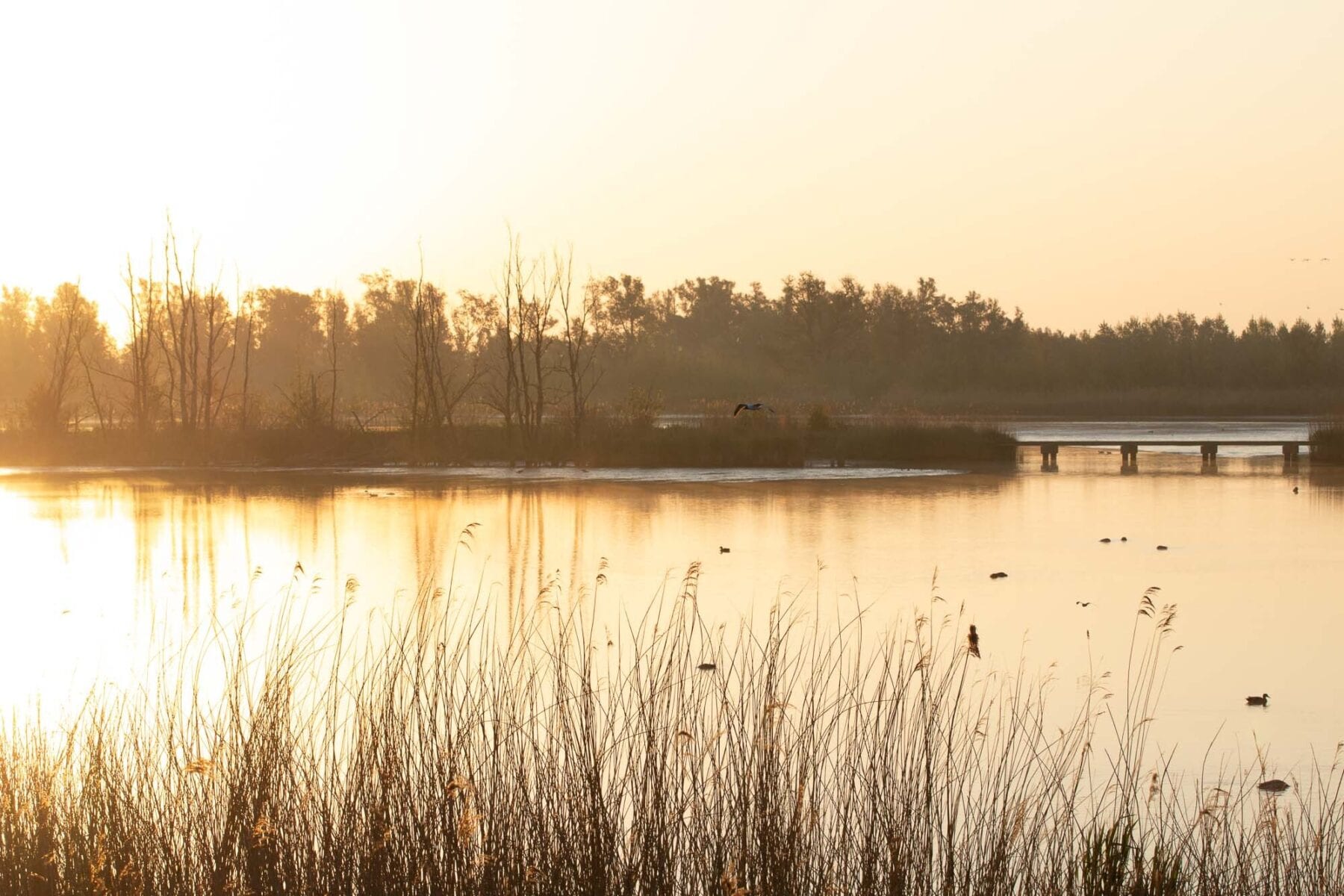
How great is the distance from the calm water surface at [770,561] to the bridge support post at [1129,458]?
3.28 meters

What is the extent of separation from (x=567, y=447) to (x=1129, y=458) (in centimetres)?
1112

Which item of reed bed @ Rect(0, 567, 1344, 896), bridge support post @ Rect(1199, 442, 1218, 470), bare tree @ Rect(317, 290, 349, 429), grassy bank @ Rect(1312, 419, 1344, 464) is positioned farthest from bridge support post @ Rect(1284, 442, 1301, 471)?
bare tree @ Rect(317, 290, 349, 429)

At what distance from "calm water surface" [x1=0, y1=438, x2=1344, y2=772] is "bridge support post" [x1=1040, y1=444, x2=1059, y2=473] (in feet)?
9.76

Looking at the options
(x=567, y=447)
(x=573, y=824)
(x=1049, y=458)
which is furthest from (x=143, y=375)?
(x=573, y=824)

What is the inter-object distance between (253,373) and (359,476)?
53915mm

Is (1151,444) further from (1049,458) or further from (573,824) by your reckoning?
(573,824)

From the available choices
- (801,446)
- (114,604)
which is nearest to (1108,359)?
(801,446)

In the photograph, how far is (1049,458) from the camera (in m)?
27.1

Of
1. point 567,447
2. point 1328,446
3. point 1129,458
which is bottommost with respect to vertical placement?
point 1129,458

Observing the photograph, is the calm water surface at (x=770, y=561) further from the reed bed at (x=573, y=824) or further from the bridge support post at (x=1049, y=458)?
the bridge support post at (x=1049, y=458)

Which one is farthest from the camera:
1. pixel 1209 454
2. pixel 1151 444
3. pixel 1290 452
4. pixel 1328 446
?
pixel 1151 444

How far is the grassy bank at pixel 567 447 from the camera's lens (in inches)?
1015

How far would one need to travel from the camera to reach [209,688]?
22.5 feet

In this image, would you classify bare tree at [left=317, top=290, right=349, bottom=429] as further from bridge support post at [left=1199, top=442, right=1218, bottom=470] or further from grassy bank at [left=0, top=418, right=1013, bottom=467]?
bridge support post at [left=1199, top=442, right=1218, bottom=470]
